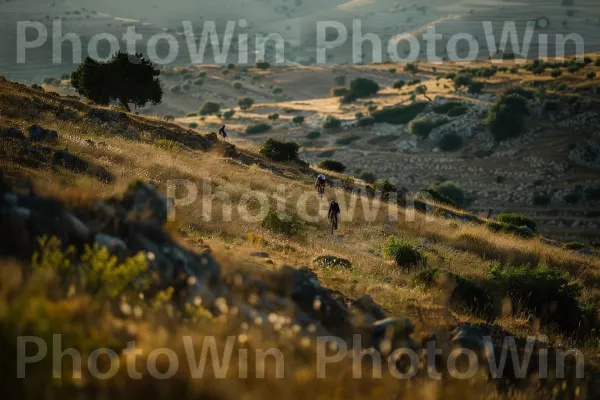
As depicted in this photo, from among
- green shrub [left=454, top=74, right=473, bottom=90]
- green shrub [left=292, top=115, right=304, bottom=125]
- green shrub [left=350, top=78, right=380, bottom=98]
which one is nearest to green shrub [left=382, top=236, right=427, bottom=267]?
green shrub [left=292, top=115, right=304, bottom=125]

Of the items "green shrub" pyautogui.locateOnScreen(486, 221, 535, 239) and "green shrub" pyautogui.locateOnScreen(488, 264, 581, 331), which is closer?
"green shrub" pyautogui.locateOnScreen(488, 264, 581, 331)

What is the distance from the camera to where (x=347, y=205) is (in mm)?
22500

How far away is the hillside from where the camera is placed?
4.12 m

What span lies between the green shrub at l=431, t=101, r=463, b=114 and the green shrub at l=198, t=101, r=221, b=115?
3598 cm

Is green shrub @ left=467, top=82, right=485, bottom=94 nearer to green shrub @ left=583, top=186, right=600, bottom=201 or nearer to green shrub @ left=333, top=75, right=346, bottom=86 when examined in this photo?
green shrub @ left=333, top=75, right=346, bottom=86

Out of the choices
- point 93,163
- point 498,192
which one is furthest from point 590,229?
point 93,163

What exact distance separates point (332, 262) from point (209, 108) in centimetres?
8044

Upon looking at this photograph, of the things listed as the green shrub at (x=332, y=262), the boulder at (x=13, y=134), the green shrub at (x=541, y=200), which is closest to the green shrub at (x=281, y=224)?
the green shrub at (x=332, y=262)

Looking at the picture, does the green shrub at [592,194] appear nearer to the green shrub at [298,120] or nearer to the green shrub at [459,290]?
the green shrub at [298,120]

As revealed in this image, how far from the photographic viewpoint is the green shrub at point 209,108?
87.8 meters

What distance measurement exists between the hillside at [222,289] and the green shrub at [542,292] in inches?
1.7

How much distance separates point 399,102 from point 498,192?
32.1m

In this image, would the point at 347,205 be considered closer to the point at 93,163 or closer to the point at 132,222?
the point at 93,163

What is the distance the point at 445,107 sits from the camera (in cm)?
7544
